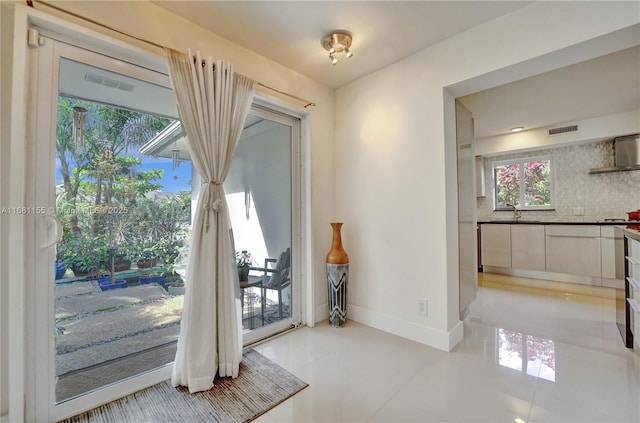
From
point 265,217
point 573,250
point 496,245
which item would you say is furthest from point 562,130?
point 265,217

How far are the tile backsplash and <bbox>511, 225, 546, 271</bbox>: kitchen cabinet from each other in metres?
0.55

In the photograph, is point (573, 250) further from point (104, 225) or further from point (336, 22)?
point (104, 225)

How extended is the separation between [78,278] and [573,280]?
5.83m

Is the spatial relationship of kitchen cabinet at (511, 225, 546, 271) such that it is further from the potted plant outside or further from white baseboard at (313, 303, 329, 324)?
the potted plant outside

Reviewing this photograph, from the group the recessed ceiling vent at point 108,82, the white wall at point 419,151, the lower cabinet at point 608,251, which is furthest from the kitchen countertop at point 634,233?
the recessed ceiling vent at point 108,82

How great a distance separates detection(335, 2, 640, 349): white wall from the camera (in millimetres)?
1681

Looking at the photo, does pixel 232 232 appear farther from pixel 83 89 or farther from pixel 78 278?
pixel 83 89

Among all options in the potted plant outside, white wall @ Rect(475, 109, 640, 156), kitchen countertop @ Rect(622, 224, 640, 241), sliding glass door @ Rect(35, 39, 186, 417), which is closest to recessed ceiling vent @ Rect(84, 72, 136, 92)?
sliding glass door @ Rect(35, 39, 186, 417)

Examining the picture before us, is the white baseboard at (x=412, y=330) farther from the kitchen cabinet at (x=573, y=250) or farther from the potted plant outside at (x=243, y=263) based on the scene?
the kitchen cabinet at (x=573, y=250)

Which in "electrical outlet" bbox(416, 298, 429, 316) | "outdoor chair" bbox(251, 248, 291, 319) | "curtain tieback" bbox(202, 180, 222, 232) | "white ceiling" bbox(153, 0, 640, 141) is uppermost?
"white ceiling" bbox(153, 0, 640, 141)

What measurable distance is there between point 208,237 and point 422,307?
1.80 metres

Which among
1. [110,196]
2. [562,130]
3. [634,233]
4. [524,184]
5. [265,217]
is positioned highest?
[562,130]

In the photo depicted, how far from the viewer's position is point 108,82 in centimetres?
160

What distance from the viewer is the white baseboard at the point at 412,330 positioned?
2.10 meters
